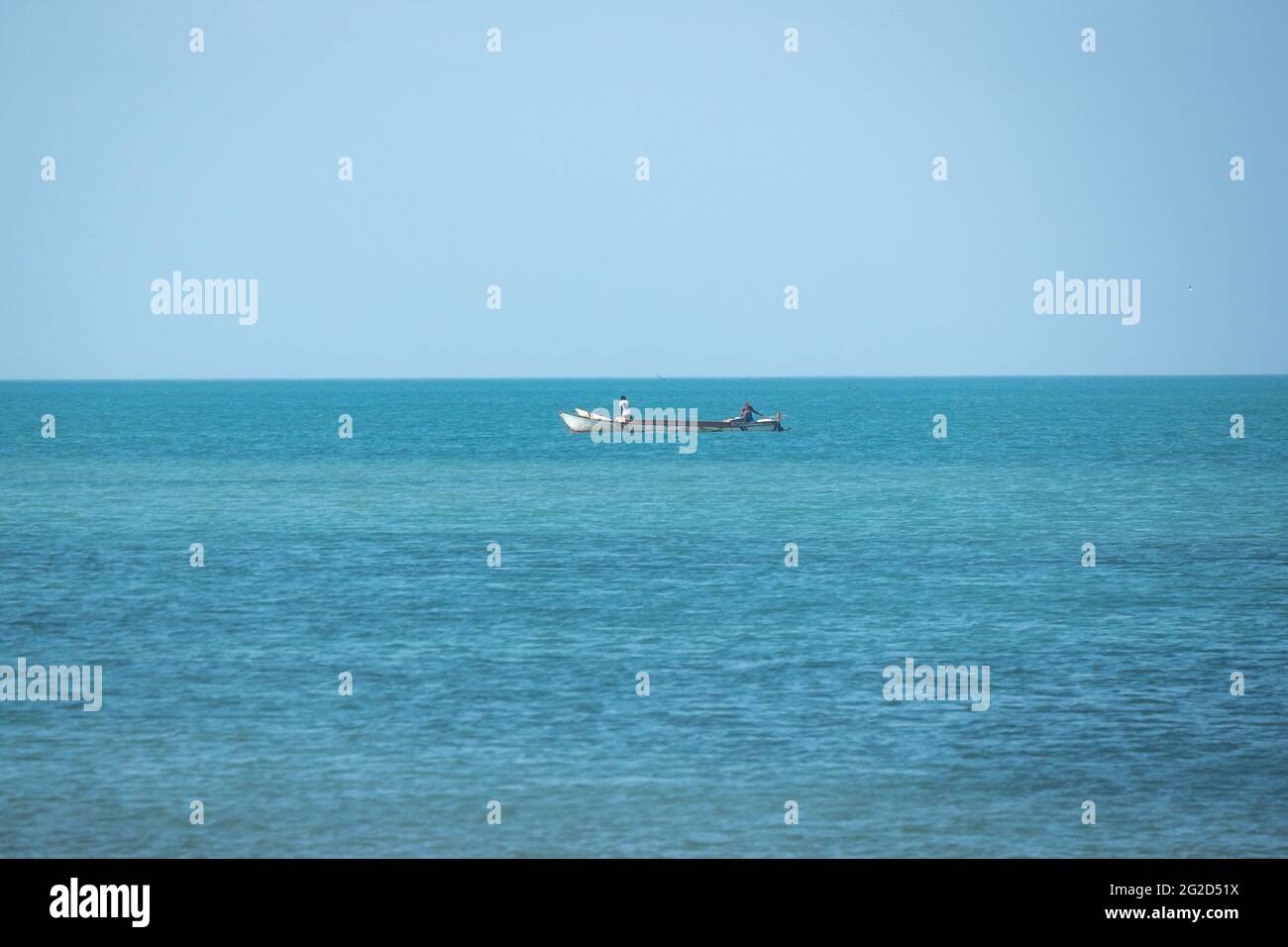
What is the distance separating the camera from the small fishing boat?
11678 centimetres

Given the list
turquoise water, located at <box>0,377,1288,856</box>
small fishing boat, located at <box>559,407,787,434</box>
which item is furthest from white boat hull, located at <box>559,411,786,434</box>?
turquoise water, located at <box>0,377,1288,856</box>

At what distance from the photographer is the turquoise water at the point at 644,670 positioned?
19.6 m

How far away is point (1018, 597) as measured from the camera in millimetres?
38031

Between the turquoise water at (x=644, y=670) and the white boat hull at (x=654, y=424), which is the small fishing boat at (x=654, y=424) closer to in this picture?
the white boat hull at (x=654, y=424)

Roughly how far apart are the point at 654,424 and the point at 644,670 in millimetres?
88712

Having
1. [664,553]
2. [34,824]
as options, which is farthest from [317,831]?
[664,553]

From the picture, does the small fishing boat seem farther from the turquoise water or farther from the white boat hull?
the turquoise water

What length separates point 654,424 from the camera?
384ft

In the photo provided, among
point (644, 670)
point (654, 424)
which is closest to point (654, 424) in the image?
point (654, 424)

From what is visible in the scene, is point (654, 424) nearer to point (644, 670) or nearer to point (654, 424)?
point (654, 424)
